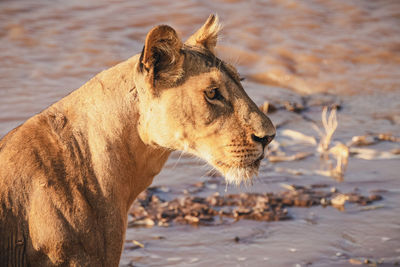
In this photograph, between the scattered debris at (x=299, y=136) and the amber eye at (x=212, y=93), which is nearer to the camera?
the amber eye at (x=212, y=93)

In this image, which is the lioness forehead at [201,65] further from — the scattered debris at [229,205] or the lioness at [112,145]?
the scattered debris at [229,205]

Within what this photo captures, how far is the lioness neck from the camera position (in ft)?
12.5

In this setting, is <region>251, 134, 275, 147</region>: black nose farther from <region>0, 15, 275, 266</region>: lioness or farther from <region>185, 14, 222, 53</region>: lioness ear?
<region>185, 14, 222, 53</region>: lioness ear

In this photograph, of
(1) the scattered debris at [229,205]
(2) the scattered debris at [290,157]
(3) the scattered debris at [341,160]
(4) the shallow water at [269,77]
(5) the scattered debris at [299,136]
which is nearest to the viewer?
(4) the shallow water at [269,77]

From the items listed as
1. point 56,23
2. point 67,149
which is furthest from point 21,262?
point 56,23

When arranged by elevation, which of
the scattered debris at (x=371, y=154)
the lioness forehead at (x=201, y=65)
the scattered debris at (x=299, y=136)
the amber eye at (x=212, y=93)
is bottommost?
the scattered debris at (x=371, y=154)

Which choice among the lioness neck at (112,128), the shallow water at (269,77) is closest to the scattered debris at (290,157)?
the shallow water at (269,77)

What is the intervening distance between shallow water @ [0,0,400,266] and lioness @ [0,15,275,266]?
1.85 m

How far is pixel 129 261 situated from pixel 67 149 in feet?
6.54

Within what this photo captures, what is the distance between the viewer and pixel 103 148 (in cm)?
382

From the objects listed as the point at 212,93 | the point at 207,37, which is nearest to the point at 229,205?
the point at 207,37

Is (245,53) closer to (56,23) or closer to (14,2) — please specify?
(56,23)

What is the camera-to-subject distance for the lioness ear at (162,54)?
11.9 feet

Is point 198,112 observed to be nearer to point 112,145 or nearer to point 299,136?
point 112,145
